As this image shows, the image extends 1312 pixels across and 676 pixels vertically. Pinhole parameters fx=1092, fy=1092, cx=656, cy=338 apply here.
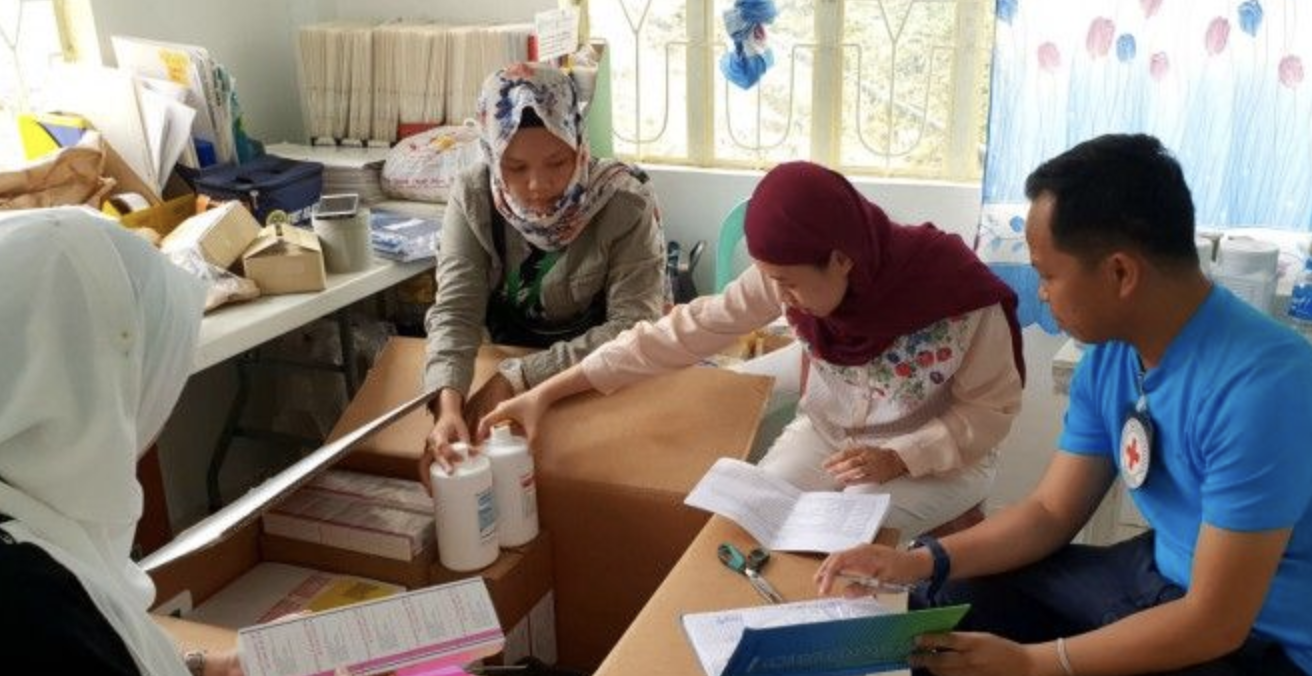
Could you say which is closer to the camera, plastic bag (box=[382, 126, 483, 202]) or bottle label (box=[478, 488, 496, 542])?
bottle label (box=[478, 488, 496, 542])

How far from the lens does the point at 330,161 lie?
8.80ft

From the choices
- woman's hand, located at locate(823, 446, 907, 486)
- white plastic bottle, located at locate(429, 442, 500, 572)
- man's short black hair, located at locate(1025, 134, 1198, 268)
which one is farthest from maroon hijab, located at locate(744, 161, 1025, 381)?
white plastic bottle, located at locate(429, 442, 500, 572)

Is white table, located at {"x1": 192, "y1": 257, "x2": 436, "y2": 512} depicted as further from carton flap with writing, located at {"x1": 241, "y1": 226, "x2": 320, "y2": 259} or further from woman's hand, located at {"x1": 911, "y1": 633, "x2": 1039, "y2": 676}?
woman's hand, located at {"x1": 911, "y1": 633, "x2": 1039, "y2": 676}

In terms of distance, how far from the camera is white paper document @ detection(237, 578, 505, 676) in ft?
3.98

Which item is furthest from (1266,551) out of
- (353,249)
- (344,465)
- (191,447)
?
(191,447)

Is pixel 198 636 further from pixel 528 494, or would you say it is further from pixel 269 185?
pixel 269 185

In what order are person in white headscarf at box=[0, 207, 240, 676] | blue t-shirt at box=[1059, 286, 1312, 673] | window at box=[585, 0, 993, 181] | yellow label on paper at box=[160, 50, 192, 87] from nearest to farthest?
person in white headscarf at box=[0, 207, 240, 676] < blue t-shirt at box=[1059, 286, 1312, 673] < yellow label on paper at box=[160, 50, 192, 87] < window at box=[585, 0, 993, 181]

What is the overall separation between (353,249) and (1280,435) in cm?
174

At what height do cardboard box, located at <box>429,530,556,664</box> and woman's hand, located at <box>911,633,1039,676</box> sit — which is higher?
woman's hand, located at <box>911,633,1039,676</box>

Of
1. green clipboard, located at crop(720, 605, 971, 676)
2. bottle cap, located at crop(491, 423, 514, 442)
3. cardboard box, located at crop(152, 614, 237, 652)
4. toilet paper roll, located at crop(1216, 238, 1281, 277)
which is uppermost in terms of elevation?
toilet paper roll, located at crop(1216, 238, 1281, 277)

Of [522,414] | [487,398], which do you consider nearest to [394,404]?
[487,398]

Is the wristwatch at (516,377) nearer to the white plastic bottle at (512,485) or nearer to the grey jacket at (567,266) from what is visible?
the grey jacket at (567,266)

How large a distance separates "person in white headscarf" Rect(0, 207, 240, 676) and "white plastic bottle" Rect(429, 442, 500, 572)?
20.2 inches

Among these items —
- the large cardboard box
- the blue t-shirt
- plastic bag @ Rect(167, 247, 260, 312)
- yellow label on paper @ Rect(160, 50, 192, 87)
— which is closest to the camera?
the blue t-shirt
